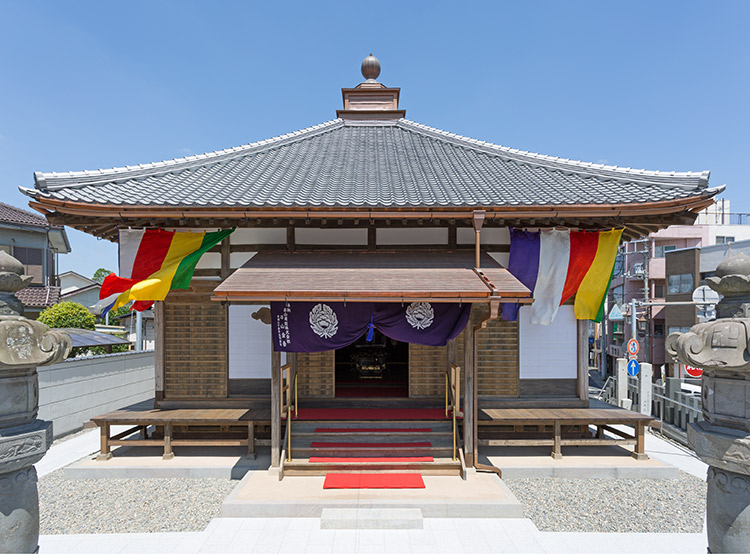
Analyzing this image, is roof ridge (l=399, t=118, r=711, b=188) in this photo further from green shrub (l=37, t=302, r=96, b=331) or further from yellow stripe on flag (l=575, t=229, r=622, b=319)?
green shrub (l=37, t=302, r=96, b=331)

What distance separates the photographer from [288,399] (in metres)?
7.72

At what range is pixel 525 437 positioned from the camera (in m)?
8.69

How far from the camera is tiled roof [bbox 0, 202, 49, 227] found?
22.8 meters

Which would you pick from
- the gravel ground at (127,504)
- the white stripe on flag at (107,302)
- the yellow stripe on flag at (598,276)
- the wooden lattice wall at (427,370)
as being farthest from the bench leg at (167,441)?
the yellow stripe on flag at (598,276)

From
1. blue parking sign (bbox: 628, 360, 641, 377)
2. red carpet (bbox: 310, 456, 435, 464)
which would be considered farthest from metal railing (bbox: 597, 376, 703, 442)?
red carpet (bbox: 310, 456, 435, 464)

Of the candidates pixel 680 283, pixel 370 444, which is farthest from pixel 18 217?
pixel 680 283

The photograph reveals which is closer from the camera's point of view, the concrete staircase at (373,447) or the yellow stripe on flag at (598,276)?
the concrete staircase at (373,447)

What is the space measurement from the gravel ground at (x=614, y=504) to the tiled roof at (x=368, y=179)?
17.6 ft

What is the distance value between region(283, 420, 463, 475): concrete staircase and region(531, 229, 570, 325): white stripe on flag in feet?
10.9

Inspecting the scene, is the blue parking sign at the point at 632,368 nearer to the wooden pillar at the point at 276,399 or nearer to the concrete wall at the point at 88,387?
the wooden pillar at the point at 276,399

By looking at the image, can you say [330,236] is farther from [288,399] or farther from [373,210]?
[288,399]

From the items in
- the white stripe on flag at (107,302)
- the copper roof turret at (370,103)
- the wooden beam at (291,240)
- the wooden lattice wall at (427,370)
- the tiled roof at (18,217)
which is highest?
the copper roof turret at (370,103)

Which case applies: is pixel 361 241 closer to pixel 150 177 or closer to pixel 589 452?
pixel 150 177

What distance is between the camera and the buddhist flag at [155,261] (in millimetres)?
8055
